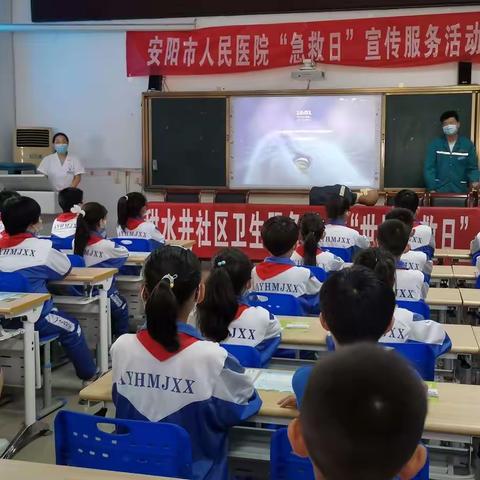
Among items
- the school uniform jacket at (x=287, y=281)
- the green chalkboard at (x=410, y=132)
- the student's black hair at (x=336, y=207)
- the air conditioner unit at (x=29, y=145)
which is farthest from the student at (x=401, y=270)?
the air conditioner unit at (x=29, y=145)

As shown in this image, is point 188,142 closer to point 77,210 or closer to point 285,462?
point 77,210

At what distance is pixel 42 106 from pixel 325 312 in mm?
7708

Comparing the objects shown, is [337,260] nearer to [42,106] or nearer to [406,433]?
[406,433]

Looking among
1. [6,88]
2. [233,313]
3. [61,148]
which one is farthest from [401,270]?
[6,88]

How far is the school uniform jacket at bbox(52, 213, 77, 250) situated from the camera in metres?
4.61

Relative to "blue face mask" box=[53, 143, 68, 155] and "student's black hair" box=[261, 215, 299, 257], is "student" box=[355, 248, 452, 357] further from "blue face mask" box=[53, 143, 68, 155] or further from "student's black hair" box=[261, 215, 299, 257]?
"blue face mask" box=[53, 143, 68, 155]

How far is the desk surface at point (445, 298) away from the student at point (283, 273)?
0.58 m

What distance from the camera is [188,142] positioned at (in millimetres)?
8070

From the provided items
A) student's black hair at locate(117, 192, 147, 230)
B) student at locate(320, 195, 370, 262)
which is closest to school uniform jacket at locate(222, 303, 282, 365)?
student at locate(320, 195, 370, 262)

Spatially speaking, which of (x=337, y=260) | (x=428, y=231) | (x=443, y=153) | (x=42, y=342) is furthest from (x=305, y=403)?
(x=443, y=153)

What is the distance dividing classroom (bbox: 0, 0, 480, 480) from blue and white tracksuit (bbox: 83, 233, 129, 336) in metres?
0.01

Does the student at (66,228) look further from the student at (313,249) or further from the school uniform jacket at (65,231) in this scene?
the student at (313,249)

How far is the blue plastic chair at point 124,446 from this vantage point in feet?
4.88

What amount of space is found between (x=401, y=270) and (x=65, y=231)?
8.36 ft
